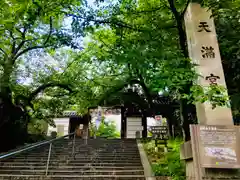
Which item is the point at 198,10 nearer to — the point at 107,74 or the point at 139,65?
the point at 139,65

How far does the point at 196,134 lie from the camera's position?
13.1 feet

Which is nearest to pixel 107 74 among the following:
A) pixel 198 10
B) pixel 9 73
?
pixel 9 73

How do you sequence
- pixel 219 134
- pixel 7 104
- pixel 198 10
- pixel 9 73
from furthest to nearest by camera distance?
pixel 7 104 → pixel 9 73 → pixel 198 10 → pixel 219 134

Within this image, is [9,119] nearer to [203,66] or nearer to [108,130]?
[203,66]

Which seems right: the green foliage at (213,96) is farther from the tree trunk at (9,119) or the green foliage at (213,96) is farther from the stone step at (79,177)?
the tree trunk at (9,119)

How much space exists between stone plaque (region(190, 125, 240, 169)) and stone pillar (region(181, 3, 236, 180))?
125mm

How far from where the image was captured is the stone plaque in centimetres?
383

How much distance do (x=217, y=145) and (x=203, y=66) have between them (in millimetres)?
1743

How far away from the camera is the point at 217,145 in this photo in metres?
3.94

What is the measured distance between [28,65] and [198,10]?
8.31 meters

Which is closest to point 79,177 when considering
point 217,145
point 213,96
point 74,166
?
point 74,166

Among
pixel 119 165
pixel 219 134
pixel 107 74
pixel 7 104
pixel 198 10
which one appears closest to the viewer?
pixel 219 134

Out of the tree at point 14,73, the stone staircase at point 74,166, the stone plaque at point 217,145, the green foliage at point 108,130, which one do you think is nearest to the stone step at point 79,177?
the stone staircase at point 74,166

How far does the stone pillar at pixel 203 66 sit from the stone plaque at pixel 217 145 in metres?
0.13
